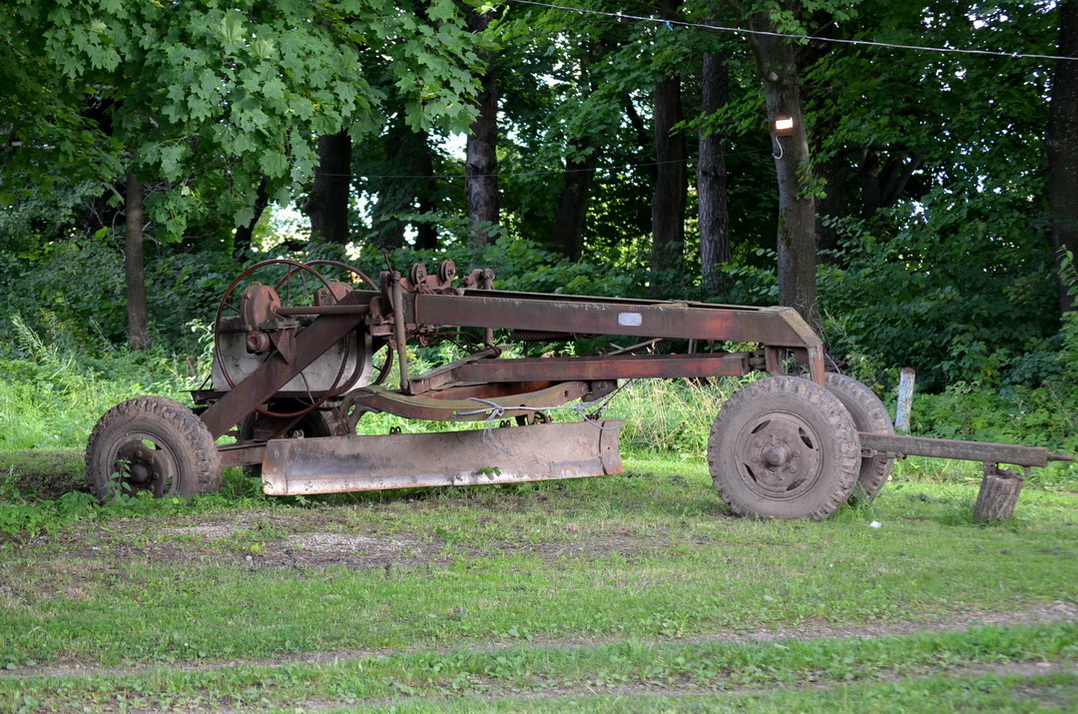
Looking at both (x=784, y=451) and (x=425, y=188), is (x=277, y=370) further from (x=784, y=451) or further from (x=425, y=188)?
(x=425, y=188)

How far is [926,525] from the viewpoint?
7.33 metres

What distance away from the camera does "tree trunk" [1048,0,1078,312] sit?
1341 centimetres

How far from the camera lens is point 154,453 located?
27.6 ft

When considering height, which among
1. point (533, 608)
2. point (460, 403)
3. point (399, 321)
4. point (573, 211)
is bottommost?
point (533, 608)

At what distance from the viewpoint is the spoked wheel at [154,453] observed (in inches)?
328

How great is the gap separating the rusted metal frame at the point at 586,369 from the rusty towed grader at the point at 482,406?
0.04 feet

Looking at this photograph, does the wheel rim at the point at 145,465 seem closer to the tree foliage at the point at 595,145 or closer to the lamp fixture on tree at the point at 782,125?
the tree foliage at the point at 595,145

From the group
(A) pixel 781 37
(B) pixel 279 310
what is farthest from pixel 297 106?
(A) pixel 781 37

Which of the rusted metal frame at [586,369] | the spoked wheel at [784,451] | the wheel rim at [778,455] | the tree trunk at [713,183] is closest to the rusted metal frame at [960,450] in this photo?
the spoked wheel at [784,451]

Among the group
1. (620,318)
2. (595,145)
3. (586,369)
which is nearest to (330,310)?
(586,369)

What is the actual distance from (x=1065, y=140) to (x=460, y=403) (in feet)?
29.5

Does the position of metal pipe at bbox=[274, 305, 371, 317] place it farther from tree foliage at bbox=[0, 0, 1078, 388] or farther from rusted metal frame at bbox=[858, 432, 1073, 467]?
rusted metal frame at bbox=[858, 432, 1073, 467]

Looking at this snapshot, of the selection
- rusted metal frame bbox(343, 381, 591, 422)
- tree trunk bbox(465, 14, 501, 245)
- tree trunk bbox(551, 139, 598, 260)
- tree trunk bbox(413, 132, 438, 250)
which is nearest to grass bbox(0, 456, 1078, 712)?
rusted metal frame bbox(343, 381, 591, 422)

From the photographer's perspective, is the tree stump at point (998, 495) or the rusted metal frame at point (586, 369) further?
the rusted metal frame at point (586, 369)
